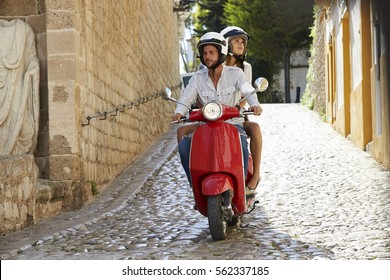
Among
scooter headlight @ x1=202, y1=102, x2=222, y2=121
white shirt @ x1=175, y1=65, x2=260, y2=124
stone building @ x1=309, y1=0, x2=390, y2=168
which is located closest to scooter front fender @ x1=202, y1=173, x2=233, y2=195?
scooter headlight @ x1=202, y1=102, x2=222, y2=121

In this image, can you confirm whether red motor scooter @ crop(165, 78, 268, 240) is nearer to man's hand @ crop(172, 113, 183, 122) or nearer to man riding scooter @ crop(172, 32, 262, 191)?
man's hand @ crop(172, 113, 183, 122)

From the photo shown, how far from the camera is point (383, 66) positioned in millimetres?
10141

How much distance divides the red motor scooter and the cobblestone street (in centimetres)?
26

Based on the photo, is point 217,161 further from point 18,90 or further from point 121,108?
point 121,108

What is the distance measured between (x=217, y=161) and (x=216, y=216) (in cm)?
38

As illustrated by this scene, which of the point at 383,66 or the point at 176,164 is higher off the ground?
the point at 383,66

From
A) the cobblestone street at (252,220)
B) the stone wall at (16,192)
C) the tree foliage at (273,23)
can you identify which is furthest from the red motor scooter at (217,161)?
the tree foliage at (273,23)

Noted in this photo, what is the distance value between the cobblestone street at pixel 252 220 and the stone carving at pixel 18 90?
918mm

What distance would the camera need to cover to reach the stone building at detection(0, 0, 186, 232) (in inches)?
272

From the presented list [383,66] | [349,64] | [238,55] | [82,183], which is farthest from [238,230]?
[349,64]

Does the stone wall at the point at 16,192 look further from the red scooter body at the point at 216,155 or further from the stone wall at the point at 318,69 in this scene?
the stone wall at the point at 318,69

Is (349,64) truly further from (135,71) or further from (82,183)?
(82,183)

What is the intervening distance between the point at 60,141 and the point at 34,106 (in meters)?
0.43

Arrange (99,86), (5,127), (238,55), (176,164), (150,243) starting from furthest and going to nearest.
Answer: (176,164), (99,86), (5,127), (238,55), (150,243)
